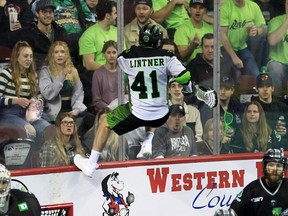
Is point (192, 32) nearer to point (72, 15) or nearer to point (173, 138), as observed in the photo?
point (173, 138)

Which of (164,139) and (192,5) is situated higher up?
(192,5)

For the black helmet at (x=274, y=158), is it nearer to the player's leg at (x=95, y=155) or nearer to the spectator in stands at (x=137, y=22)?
the player's leg at (x=95, y=155)

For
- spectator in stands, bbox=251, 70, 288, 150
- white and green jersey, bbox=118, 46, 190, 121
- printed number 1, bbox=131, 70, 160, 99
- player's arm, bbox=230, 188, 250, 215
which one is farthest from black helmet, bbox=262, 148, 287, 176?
spectator in stands, bbox=251, 70, 288, 150

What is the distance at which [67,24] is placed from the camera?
12.8 metres

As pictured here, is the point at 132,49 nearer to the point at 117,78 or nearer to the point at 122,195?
the point at 117,78

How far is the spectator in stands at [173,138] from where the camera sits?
543 inches

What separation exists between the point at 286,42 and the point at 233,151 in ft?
4.83

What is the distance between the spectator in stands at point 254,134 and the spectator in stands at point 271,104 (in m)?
0.05

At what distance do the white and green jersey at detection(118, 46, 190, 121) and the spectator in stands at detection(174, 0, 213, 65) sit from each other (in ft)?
3.64

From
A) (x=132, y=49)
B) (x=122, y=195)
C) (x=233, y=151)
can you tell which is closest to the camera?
(x=132, y=49)

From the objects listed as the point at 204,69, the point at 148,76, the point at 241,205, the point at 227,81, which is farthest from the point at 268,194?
the point at 227,81

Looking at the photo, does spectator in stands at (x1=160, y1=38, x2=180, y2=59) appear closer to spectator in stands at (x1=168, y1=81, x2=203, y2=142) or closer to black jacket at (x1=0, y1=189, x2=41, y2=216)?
spectator in stands at (x1=168, y1=81, x2=203, y2=142)

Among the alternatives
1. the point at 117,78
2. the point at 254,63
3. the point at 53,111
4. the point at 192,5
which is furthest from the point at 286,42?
the point at 53,111

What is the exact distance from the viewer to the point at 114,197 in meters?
13.4
